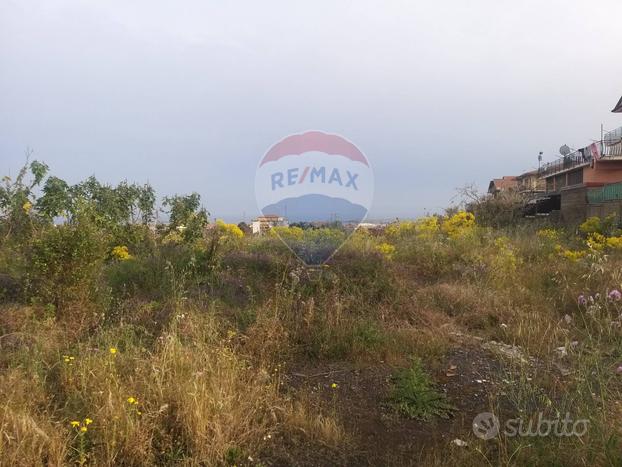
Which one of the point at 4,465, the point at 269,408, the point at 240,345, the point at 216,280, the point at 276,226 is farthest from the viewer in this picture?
the point at 276,226

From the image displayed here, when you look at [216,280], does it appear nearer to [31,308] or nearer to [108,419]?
[31,308]

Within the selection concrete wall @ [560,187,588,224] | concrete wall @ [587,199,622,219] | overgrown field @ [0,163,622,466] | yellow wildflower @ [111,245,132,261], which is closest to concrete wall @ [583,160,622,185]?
concrete wall @ [560,187,588,224]

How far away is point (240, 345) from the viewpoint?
347cm

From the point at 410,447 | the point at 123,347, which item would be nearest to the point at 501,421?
the point at 410,447

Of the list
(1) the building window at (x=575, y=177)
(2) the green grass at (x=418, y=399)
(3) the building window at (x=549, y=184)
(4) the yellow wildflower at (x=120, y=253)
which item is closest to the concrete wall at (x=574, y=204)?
(1) the building window at (x=575, y=177)

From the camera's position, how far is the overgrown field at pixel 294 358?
7.29ft

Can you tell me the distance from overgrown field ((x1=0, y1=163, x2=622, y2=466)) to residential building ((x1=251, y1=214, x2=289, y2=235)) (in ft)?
2.89

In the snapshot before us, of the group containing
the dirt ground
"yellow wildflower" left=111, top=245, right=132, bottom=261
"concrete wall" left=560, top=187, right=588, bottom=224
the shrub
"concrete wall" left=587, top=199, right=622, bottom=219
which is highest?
"concrete wall" left=560, top=187, right=588, bottom=224

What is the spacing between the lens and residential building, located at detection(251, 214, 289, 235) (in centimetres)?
740

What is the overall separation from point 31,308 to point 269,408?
2.51 meters

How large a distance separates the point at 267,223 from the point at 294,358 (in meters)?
5.37

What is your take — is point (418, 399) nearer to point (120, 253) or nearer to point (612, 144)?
point (120, 253)

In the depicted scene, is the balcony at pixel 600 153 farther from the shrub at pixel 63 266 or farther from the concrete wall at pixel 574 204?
the shrub at pixel 63 266

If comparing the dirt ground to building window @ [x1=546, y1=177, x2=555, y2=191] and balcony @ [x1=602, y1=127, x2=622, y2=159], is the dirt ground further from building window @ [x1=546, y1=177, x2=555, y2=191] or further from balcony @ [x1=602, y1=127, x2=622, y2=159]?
building window @ [x1=546, y1=177, x2=555, y2=191]
